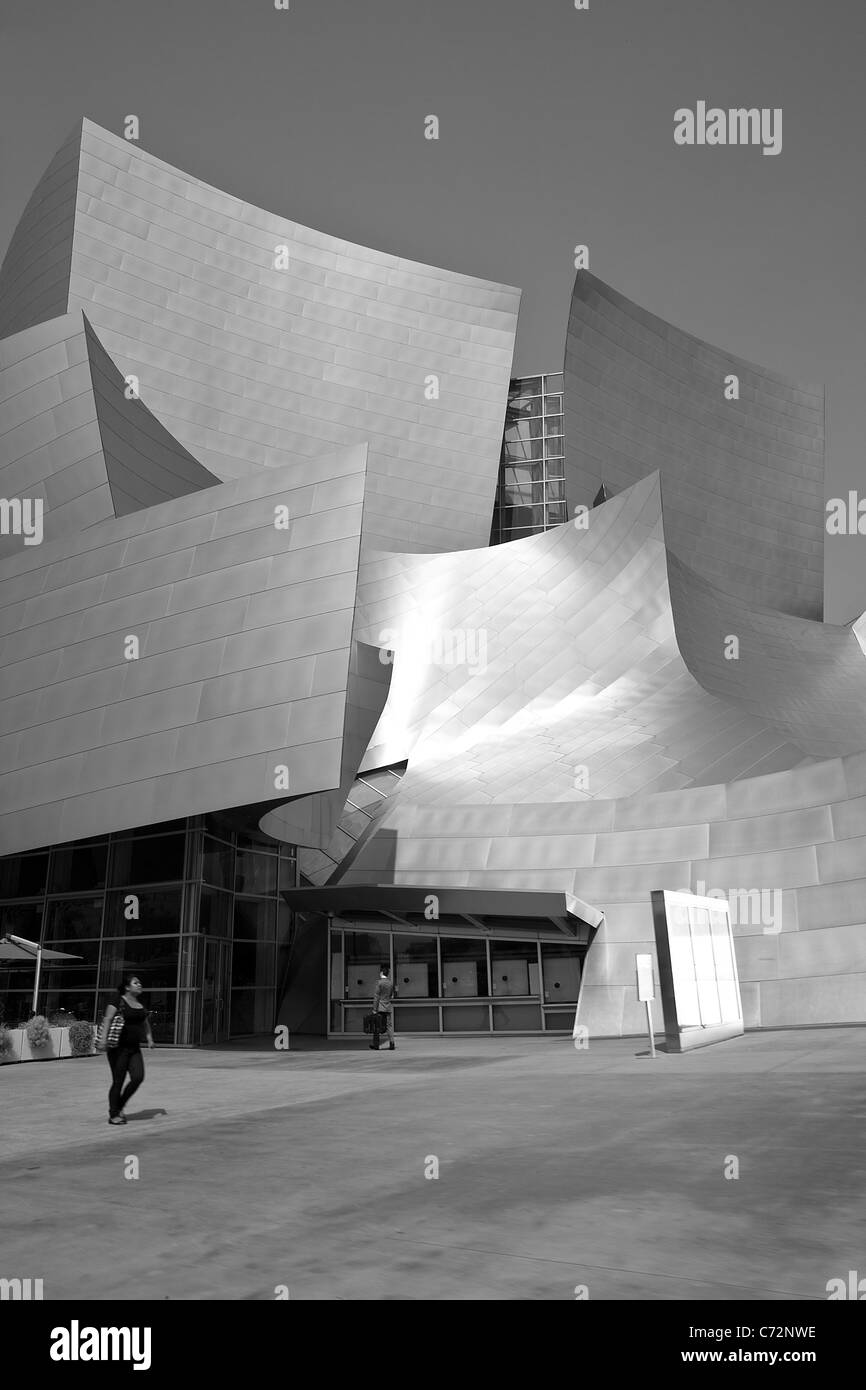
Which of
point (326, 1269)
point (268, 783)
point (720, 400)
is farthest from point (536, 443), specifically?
point (326, 1269)

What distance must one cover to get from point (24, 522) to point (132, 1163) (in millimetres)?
23347

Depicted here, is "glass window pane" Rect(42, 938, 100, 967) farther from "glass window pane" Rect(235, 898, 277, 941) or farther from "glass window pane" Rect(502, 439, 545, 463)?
"glass window pane" Rect(502, 439, 545, 463)

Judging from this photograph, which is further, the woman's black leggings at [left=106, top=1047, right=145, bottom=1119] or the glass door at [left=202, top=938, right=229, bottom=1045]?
the glass door at [left=202, top=938, right=229, bottom=1045]

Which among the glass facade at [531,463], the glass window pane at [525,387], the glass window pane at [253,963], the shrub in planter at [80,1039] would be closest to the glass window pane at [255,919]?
the glass window pane at [253,963]

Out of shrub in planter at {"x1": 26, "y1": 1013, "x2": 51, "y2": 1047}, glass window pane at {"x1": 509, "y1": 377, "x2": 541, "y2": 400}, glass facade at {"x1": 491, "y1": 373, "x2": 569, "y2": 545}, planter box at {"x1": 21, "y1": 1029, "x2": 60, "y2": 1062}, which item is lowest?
planter box at {"x1": 21, "y1": 1029, "x2": 60, "y2": 1062}

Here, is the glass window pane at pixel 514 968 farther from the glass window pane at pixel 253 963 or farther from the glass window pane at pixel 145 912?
the glass window pane at pixel 145 912

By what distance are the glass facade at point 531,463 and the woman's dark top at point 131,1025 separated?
40.7 m

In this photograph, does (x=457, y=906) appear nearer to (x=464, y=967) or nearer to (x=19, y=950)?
(x=464, y=967)

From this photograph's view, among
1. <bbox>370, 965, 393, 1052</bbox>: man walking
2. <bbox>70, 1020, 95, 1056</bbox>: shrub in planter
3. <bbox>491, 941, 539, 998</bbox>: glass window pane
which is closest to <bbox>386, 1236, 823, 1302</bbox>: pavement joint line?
<bbox>370, 965, 393, 1052</bbox>: man walking

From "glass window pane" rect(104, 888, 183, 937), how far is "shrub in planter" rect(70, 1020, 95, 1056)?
2.55 metres

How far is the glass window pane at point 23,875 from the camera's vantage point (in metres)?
23.8

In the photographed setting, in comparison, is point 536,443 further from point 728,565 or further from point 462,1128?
point 462,1128

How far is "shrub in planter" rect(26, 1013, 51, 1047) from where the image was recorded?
18625 millimetres
